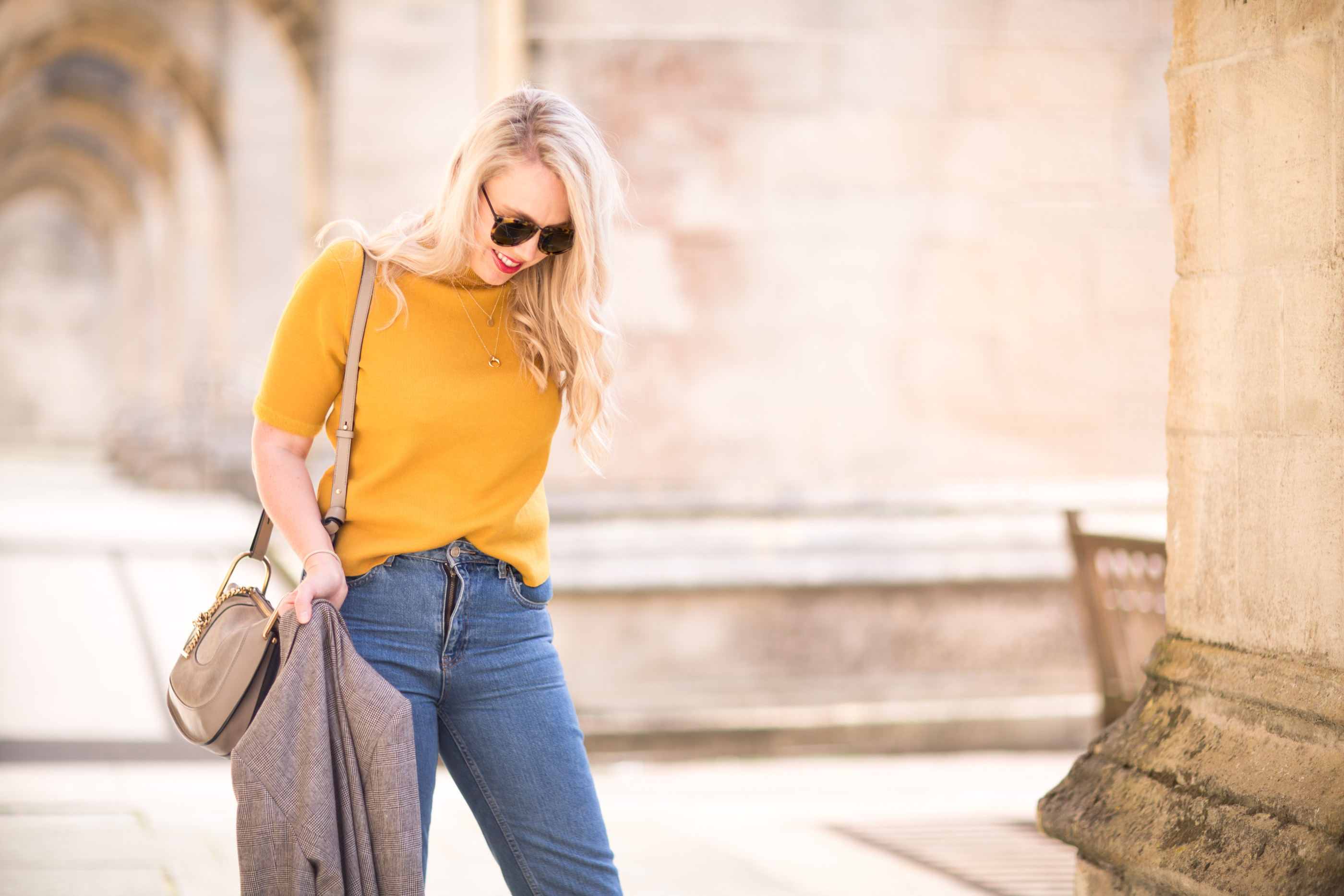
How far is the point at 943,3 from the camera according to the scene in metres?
6.33

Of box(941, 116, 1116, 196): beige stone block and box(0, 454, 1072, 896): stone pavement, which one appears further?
box(941, 116, 1116, 196): beige stone block

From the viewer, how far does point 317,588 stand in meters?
2.17

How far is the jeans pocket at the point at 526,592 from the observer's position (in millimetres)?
2344

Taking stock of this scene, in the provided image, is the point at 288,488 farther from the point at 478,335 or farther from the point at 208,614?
the point at 478,335

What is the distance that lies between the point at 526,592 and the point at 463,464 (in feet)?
0.77

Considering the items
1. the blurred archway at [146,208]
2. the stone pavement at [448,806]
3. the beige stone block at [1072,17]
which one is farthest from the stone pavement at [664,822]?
the blurred archway at [146,208]

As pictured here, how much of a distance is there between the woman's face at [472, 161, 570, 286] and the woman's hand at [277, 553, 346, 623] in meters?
0.51

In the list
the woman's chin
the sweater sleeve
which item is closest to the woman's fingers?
the sweater sleeve

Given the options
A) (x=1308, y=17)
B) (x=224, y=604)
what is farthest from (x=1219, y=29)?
(x=224, y=604)

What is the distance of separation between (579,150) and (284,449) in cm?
65

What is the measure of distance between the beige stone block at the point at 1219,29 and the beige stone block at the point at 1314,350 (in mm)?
429

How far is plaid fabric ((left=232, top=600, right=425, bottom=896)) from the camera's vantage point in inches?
81.5

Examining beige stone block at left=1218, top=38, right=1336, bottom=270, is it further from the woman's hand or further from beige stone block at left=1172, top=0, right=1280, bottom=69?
the woman's hand

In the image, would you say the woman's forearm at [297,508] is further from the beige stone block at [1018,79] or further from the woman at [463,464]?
the beige stone block at [1018,79]
